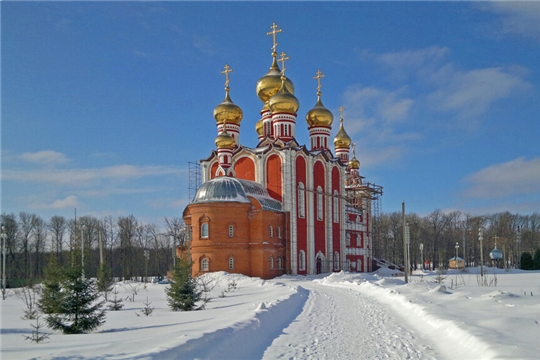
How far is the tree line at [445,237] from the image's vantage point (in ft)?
226

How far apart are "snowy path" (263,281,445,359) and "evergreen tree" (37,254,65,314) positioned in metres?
5.27

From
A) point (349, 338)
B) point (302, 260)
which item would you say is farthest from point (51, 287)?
point (302, 260)

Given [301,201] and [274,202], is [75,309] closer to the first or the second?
[274,202]

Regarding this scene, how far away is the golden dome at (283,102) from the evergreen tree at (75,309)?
3107 cm

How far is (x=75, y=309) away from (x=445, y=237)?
2727 inches

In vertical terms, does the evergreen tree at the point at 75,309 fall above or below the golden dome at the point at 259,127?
below

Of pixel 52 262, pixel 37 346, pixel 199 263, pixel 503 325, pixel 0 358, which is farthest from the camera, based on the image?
pixel 199 263

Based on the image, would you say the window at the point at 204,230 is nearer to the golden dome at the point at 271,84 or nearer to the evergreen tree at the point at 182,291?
the golden dome at the point at 271,84

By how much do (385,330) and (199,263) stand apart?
24.8m

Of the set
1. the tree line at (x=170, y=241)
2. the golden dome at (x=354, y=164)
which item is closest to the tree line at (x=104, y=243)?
the tree line at (x=170, y=241)

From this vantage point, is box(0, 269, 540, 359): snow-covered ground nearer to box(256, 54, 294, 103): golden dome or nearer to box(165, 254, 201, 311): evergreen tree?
box(165, 254, 201, 311): evergreen tree

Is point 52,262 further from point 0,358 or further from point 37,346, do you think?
point 0,358

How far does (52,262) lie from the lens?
11555 millimetres

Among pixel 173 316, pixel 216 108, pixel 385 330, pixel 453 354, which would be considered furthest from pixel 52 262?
pixel 216 108
